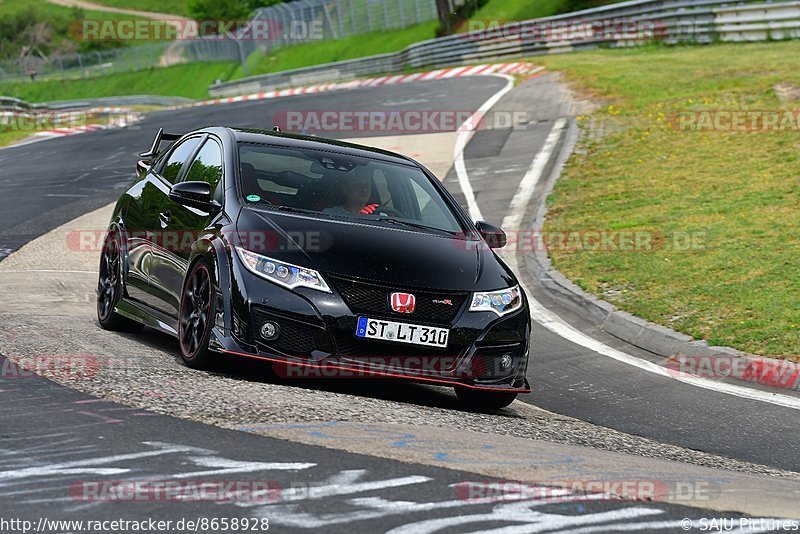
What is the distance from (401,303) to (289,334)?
68cm

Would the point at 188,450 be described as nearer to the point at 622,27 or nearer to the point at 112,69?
the point at 622,27

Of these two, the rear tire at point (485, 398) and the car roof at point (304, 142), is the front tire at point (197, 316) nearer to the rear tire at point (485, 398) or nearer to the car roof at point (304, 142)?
the car roof at point (304, 142)

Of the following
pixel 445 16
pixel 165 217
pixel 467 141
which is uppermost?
pixel 165 217

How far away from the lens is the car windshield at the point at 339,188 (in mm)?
8211

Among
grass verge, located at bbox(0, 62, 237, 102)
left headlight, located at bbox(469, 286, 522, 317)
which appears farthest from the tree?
left headlight, located at bbox(469, 286, 522, 317)

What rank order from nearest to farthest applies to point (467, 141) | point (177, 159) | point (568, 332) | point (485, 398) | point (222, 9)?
point (485, 398) < point (177, 159) < point (568, 332) < point (467, 141) < point (222, 9)

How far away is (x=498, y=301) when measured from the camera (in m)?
7.70

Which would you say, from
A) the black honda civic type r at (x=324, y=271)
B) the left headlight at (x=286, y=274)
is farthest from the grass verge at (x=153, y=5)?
the left headlight at (x=286, y=274)

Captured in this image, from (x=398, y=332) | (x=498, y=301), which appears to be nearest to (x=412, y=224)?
(x=498, y=301)

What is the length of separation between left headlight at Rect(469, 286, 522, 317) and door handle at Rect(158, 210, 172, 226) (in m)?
2.40

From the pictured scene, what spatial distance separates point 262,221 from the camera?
771 cm

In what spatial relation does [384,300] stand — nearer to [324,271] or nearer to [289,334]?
[324,271]

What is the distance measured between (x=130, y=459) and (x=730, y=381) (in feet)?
→ 18.6

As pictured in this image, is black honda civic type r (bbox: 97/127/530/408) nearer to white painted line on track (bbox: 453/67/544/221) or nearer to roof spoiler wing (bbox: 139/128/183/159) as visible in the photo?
roof spoiler wing (bbox: 139/128/183/159)
